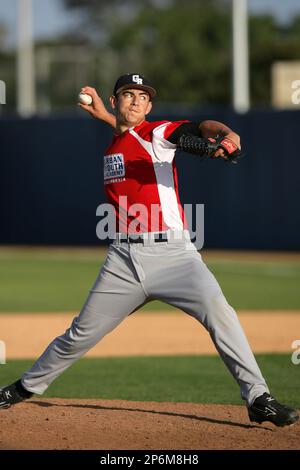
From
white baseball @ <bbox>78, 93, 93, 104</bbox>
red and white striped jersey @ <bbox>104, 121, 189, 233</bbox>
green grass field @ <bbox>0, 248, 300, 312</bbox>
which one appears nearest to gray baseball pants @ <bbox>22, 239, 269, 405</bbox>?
red and white striped jersey @ <bbox>104, 121, 189, 233</bbox>

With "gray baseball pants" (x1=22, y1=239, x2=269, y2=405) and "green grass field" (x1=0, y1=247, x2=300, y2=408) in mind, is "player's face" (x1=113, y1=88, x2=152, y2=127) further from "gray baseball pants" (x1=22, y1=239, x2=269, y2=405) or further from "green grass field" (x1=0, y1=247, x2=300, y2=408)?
"green grass field" (x1=0, y1=247, x2=300, y2=408)

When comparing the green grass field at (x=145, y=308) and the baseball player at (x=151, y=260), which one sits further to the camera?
the green grass field at (x=145, y=308)

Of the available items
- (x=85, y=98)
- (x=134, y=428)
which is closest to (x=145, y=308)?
(x=85, y=98)

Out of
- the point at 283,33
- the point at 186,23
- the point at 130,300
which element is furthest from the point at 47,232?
the point at 283,33

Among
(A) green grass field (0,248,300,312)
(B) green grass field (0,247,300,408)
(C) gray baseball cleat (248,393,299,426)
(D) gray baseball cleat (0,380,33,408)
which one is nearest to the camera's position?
(C) gray baseball cleat (248,393,299,426)

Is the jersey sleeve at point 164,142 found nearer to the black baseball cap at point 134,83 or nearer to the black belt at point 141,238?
the black baseball cap at point 134,83

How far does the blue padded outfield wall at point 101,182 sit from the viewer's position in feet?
65.8

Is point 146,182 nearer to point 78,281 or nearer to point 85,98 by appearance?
point 85,98

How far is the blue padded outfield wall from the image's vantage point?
20062 mm

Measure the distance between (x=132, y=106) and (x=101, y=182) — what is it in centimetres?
1590

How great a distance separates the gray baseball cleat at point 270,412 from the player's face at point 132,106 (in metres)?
1.69

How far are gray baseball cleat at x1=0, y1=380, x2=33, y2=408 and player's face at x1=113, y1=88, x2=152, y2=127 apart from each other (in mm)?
1692

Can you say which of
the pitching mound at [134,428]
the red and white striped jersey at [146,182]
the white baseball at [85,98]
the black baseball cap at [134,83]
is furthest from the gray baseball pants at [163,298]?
the white baseball at [85,98]
